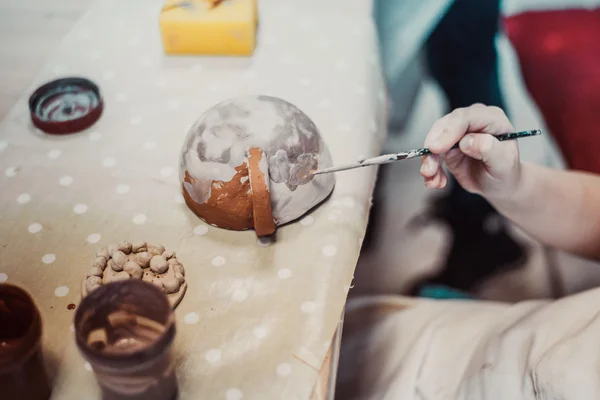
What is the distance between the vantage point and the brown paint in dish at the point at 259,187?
2.27 ft

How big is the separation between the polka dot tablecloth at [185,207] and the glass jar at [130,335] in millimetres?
75

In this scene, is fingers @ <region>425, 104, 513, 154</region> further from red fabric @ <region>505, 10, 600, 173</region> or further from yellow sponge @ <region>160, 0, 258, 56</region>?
red fabric @ <region>505, 10, 600, 173</region>

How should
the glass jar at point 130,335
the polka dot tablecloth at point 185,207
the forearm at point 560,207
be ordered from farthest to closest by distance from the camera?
1. the forearm at point 560,207
2. the polka dot tablecloth at point 185,207
3. the glass jar at point 130,335

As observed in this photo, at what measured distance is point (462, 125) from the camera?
0.76 meters

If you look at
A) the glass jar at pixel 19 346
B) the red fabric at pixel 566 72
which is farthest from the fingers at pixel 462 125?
the red fabric at pixel 566 72

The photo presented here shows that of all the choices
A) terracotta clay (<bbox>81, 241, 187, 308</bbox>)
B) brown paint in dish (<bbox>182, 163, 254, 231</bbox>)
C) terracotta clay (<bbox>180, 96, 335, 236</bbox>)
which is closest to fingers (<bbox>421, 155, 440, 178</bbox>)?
terracotta clay (<bbox>180, 96, 335, 236</bbox>)

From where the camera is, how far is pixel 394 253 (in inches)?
63.3

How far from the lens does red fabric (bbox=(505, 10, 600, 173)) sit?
63.4 inches

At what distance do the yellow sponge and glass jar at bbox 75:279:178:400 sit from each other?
59 cm

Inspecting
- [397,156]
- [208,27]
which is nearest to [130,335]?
[397,156]

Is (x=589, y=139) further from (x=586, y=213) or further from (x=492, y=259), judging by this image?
(x=586, y=213)

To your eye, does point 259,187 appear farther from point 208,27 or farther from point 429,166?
point 208,27

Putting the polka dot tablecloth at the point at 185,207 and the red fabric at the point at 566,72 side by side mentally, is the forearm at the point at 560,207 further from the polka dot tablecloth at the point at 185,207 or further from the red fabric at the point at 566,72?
the red fabric at the point at 566,72

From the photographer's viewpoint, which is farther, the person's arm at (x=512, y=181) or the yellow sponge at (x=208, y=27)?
the yellow sponge at (x=208, y=27)
